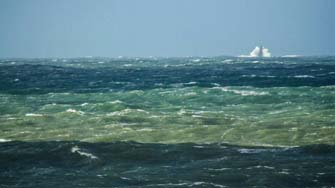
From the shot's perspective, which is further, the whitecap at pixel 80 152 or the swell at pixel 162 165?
the whitecap at pixel 80 152

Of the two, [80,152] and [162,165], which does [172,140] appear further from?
[162,165]

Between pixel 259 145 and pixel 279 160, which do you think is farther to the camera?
pixel 259 145

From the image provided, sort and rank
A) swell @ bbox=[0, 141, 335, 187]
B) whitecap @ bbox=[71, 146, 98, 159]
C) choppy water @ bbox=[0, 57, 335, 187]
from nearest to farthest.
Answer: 1. swell @ bbox=[0, 141, 335, 187]
2. choppy water @ bbox=[0, 57, 335, 187]
3. whitecap @ bbox=[71, 146, 98, 159]

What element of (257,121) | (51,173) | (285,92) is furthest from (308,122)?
(285,92)

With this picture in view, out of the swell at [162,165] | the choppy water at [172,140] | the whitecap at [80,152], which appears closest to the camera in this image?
the swell at [162,165]

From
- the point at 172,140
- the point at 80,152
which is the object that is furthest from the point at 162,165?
the point at 172,140

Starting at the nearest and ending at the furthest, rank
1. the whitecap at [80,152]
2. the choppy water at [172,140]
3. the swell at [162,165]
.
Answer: the swell at [162,165]
the choppy water at [172,140]
the whitecap at [80,152]

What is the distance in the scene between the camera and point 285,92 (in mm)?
62000

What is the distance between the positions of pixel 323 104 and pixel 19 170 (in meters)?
32.3

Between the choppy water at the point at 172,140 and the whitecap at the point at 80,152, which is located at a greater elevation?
the whitecap at the point at 80,152

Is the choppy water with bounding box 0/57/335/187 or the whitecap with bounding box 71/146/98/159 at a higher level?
the whitecap with bounding box 71/146/98/159

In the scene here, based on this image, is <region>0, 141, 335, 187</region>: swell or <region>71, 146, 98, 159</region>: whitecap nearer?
<region>0, 141, 335, 187</region>: swell

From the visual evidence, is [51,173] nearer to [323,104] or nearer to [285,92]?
[323,104]

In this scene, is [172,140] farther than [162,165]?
Yes
